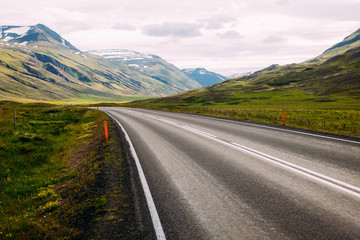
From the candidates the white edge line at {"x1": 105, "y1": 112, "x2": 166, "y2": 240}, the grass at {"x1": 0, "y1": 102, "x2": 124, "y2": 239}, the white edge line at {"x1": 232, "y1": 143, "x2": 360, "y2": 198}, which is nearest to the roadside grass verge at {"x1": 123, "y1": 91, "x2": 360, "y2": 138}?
the white edge line at {"x1": 232, "y1": 143, "x2": 360, "y2": 198}

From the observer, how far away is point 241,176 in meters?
6.32

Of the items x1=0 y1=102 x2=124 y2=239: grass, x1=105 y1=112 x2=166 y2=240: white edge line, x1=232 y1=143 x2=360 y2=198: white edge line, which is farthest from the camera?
x1=232 y1=143 x2=360 y2=198: white edge line

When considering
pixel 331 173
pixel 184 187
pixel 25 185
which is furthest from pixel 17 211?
pixel 331 173

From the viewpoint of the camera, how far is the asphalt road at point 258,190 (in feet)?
12.7

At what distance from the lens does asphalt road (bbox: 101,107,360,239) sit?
388 cm

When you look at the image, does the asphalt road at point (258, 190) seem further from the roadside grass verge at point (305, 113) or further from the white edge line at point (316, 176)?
the roadside grass verge at point (305, 113)

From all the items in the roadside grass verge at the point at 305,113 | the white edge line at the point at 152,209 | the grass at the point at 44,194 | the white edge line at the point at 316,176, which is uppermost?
the roadside grass verge at the point at 305,113

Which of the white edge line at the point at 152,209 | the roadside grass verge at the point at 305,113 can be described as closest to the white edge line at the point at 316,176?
the white edge line at the point at 152,209

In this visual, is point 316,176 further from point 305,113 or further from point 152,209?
point 305,113

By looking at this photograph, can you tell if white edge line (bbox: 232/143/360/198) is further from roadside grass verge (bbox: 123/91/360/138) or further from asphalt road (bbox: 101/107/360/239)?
roadside grass verge (bbox: 123/91/360/138)

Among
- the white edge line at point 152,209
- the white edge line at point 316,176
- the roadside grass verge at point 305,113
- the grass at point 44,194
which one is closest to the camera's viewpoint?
the white edge line at point 152,209

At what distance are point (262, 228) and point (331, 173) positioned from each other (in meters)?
3.56

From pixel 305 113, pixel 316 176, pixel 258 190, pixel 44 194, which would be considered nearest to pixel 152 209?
pixel 258 190

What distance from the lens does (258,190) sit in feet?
17.7
